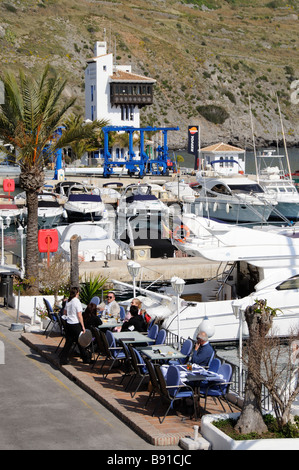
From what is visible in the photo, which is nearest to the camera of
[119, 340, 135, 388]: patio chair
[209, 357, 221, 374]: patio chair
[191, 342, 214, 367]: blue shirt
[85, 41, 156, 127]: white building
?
[209, 357, 221, 374]: patio chair

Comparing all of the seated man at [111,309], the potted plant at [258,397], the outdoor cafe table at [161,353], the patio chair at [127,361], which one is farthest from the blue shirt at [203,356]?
the seated man at [111,309]

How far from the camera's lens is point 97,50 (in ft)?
371

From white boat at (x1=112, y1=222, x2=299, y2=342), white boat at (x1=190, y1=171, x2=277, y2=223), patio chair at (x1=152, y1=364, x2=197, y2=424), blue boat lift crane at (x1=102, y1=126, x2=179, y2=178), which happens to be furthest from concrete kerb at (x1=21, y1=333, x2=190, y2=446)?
blue boat lift crane at (x1=102, y1=126, x2=179, y2=178)

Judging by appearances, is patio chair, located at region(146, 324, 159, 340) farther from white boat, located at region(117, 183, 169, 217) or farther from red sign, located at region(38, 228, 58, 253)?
white boat, located at region(117, 183, 169, 217)

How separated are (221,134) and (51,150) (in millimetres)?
168892

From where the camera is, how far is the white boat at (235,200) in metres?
53.1

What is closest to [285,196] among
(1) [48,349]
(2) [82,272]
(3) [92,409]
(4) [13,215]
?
(4) [13,215]

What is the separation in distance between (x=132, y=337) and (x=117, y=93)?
92320mm

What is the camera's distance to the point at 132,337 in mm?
15195

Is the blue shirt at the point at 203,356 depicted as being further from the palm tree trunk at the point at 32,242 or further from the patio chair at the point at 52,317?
the palm tree trunk at the point at 32,242

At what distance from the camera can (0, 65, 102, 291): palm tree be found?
72.3 ft

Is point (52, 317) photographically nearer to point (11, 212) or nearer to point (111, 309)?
point (111, 309)

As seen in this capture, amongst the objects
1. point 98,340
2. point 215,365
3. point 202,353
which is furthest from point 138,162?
point 215,365

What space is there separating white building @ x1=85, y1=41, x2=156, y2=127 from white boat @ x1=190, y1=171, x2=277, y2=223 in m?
49.8
